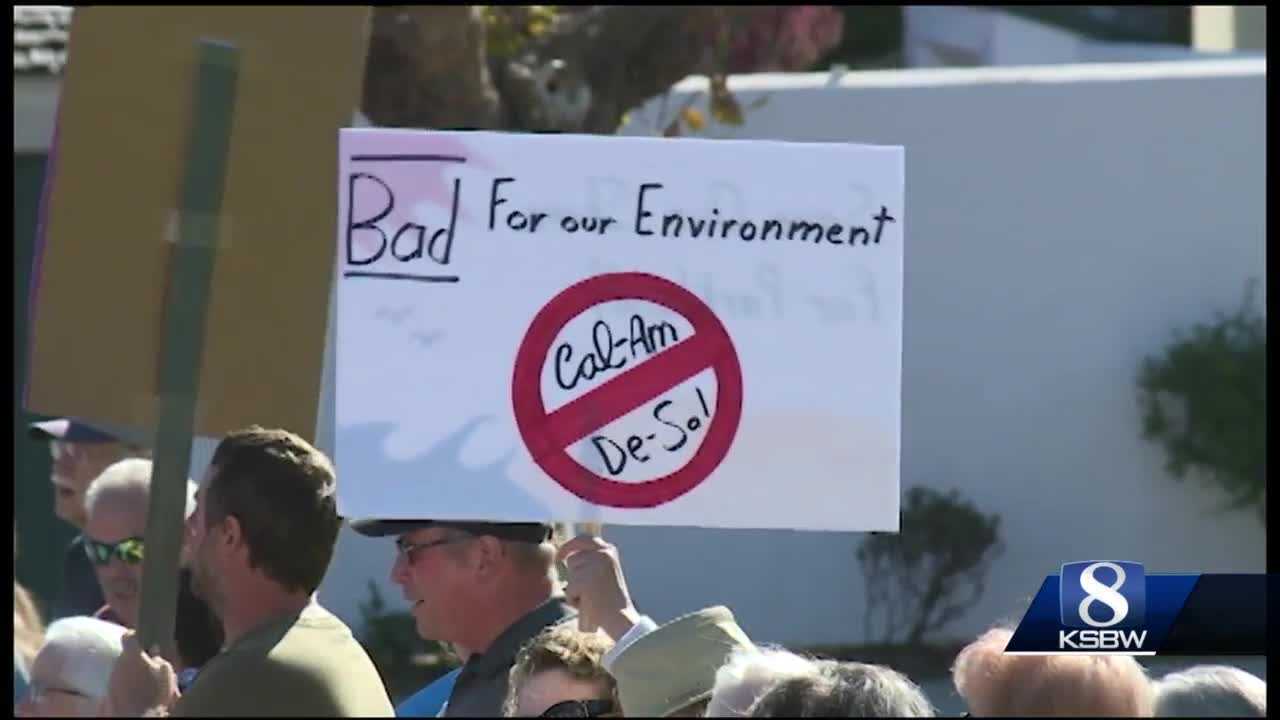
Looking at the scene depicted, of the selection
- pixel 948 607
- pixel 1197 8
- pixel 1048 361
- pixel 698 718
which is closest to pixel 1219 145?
pixel 1048 361

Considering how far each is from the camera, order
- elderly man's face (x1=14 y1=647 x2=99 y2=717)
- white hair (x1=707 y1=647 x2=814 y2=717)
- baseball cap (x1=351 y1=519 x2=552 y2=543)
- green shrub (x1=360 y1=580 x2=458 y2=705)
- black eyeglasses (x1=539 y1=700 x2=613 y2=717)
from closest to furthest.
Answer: white hair (x1=707 y1=647 x2=814 y2=717) → black eyeglasses (x1=539 y1=700 x2=613 y2=717) → elderly man's face (x1=14 y1=647 x2=99 y2=717) → baseball cap (x1=351 y1=519 x2=552 y2=543) → green shrub (x1=360 y1=580 x2=458 y2=705)

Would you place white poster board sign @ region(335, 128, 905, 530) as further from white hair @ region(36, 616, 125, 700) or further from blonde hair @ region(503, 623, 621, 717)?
white hair @ region(36, 616, 125, 700)

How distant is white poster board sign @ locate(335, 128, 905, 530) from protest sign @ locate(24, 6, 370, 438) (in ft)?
0.66

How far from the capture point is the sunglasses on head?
490 cm

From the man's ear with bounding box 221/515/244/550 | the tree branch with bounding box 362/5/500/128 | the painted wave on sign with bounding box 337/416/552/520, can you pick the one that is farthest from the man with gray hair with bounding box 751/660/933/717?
the tree branch with bounding box 362/5/500/128

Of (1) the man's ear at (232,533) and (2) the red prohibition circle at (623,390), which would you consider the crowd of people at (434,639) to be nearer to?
(1) the man's ear at (232,533)

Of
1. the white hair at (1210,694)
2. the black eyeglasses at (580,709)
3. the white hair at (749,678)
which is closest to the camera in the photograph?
the white hair at (749,678)

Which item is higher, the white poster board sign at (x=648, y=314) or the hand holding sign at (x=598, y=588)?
the white poster board sign at (x=648, y=314)

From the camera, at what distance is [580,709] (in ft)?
11.4

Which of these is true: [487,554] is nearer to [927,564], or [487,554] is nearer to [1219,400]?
[927,564]

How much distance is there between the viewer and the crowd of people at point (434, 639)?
10.8 ft

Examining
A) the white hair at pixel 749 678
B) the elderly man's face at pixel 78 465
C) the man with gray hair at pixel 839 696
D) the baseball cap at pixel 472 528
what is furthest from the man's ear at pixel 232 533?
the elderly man's face at pixel 78 465

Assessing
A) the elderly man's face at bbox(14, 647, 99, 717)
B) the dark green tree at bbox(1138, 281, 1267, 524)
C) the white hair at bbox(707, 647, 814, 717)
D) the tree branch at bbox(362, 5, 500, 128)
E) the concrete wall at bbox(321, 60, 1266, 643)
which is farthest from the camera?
the concrete wall at bbox(321, 60, 1266, 643)

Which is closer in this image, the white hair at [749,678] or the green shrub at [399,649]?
the white hair at [749,678]
